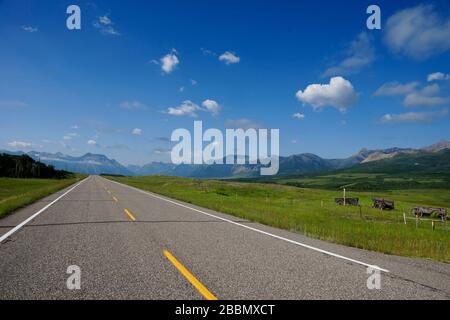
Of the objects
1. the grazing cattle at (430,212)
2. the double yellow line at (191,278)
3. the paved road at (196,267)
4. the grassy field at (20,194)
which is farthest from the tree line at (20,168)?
the double yellow line at (191,278)

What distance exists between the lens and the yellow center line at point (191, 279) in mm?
4580

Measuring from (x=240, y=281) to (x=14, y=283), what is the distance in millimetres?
3750

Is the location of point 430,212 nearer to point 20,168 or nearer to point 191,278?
point 191,278

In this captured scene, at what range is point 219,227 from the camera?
1151 cm

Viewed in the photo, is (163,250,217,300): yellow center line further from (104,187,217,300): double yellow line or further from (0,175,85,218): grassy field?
(0,175,85,218): grassy field

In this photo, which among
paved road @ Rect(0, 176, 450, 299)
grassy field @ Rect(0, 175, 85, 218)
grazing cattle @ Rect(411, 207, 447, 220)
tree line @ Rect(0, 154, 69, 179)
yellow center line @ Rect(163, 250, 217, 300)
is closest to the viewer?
yellow center line @ Rect(163, 250, 217, 300)

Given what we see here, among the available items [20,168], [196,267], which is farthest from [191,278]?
[20,168]

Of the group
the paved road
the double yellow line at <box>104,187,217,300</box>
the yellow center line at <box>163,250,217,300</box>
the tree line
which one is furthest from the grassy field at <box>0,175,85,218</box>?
the tree line

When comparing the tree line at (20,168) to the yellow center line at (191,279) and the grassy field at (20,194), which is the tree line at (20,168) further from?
the yellow center line at (191,279)

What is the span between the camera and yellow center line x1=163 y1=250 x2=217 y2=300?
458 cm

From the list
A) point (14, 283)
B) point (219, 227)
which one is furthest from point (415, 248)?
point (14, 283)

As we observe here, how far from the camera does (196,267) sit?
6047 millimetres

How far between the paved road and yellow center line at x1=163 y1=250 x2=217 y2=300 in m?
0.02
